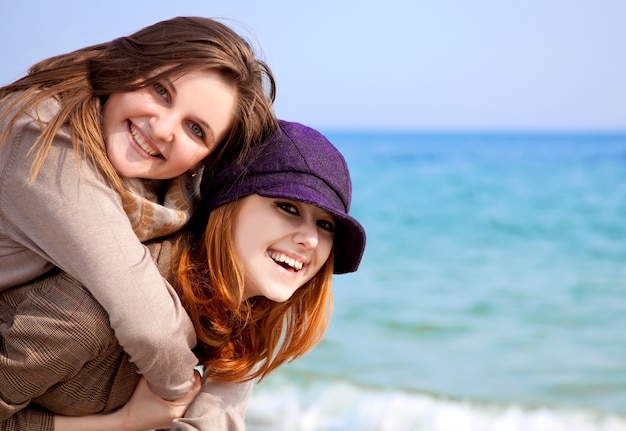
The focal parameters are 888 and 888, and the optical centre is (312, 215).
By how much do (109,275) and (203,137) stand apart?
532 millimetres

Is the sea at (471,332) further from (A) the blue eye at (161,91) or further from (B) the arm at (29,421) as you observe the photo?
(A) the blue eye at (161,91)

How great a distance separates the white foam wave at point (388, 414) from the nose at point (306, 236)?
2.58 metres

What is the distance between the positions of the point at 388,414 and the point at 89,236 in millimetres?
3478

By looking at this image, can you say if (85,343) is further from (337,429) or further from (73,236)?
(337,429)

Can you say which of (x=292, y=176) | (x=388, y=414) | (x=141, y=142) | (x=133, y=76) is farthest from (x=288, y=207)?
(x=388, y=414)

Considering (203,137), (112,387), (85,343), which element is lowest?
(112,387)

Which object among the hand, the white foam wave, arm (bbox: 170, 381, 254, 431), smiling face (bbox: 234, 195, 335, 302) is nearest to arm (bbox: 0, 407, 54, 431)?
the hand

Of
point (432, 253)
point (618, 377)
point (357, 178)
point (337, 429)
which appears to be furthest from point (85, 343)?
point (357, 178)

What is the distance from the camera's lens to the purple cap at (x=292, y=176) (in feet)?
8.75

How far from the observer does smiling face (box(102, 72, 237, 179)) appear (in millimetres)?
2557

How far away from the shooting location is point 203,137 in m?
2.67

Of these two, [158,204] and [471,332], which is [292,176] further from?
[471,332]

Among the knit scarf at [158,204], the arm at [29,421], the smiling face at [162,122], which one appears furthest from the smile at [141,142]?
the arm at [29,421]

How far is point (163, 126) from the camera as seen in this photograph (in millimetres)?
2539
